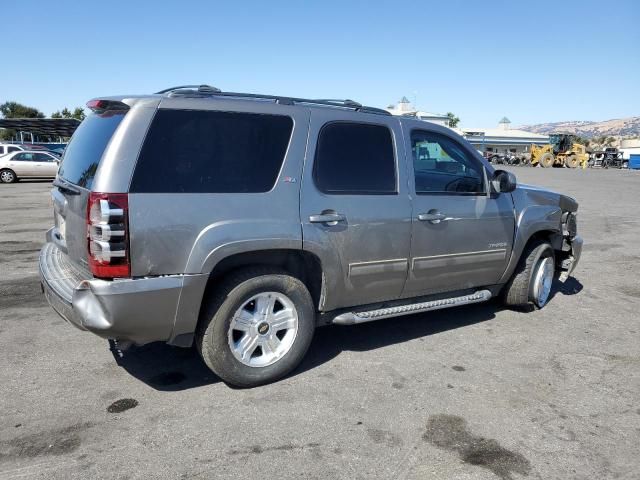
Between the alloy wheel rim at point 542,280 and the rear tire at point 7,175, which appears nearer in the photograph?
the alloy wheel rim at point 542,280

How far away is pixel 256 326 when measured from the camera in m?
3.69

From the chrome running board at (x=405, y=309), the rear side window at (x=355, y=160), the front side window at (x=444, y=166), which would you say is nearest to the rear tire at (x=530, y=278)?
the chrome running board at (x=405, y=309)

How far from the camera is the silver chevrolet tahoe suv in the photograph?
10.4 ft

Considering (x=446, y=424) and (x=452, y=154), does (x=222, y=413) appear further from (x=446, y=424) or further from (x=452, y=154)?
(x=452, y=154)

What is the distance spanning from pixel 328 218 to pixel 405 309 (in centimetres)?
113

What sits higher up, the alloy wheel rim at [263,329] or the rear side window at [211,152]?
the rear side window at [211,152]

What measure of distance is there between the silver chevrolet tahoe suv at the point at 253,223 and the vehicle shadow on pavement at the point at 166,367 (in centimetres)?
35

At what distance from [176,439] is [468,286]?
299 centimetres

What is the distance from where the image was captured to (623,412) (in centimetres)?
353

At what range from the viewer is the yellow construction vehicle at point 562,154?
4966 centimetres

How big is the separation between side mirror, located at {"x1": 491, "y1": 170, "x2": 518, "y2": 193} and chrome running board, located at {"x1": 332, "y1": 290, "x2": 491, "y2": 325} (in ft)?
3.20

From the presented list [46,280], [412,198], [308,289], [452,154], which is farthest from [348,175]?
[46,280]

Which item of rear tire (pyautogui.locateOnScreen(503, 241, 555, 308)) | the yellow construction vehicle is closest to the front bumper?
rear tire (pyautogui.locateOnScreen(503, 241, 555, 308))

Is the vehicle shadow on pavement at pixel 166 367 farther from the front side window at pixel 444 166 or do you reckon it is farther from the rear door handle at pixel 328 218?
the front side window at pixel 444 166
